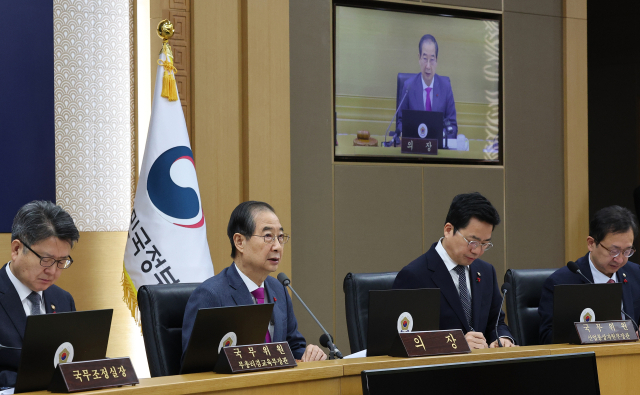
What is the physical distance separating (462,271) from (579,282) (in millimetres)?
565

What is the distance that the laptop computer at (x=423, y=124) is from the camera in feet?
14.8

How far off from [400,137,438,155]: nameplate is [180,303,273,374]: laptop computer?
2.78 metres

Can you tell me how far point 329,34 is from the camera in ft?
14.0

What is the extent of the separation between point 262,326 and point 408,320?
0.47 meters

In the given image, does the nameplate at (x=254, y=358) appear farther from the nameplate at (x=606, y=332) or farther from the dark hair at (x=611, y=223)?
the dark hair at (x=611, y=223)

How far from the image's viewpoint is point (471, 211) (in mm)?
2645

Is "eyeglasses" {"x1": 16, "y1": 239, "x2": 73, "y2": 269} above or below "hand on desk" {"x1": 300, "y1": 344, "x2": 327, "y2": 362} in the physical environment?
above

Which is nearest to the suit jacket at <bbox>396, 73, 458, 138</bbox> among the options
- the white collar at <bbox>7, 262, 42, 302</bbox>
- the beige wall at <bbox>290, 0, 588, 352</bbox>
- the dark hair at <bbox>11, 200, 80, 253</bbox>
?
the beige wall at <bbox>290, 0, 588, 352</bbox>

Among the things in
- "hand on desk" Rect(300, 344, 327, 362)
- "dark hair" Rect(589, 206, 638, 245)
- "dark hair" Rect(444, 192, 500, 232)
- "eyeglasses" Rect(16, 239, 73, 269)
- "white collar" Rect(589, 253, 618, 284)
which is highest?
"dark hair" Rect(444, 192, 500, 232)

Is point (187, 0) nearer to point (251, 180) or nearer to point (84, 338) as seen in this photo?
point (251, 180)

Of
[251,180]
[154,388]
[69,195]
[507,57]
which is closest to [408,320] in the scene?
[154,388]

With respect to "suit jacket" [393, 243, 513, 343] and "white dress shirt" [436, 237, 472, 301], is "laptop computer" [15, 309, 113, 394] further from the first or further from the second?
"white dress shirt" [436, 237, 472, 301]

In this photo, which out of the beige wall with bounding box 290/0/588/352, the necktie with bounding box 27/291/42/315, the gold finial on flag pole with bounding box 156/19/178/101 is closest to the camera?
the necktie with bounding box 27/291/42/315

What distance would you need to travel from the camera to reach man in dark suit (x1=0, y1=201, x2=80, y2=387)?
2.12m
